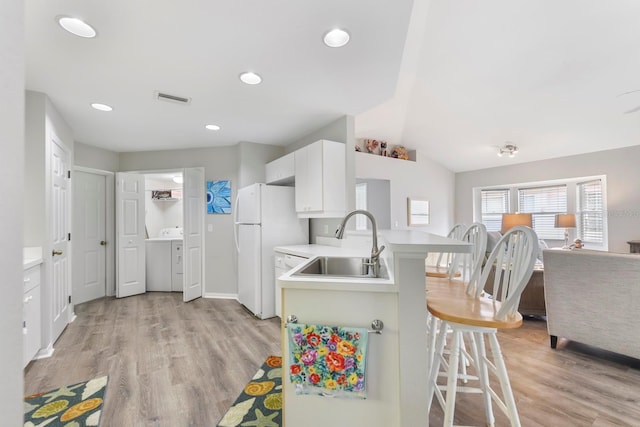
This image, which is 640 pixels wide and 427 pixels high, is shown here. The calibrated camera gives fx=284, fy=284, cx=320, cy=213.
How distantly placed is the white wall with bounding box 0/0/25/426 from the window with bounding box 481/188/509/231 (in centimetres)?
721

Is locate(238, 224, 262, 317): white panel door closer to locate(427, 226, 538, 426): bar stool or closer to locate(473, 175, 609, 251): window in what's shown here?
locate(427, 226, 538, 426): bar stool

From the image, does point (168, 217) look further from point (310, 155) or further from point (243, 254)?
point (310, 155)

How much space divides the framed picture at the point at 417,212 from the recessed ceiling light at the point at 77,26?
5.31 meters

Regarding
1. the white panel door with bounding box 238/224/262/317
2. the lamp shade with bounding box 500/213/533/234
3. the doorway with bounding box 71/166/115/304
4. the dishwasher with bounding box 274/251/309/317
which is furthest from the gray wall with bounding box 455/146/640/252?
the doorway with bounding box 71/166/115/304

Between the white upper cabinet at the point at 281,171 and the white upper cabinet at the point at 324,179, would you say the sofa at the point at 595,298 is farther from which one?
the white upper cabinet at the point at 281,171

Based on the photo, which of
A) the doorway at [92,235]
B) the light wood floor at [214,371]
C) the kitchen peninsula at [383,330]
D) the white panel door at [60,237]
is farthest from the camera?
Answer: the doorway at [92,235]

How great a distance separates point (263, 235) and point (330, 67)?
2012 mm

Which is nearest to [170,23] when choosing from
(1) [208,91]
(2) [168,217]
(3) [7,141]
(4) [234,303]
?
(1) [208,91]

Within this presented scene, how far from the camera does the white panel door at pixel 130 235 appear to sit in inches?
169

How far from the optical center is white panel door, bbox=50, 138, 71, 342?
8.97 feet

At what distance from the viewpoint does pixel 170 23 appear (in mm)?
1621

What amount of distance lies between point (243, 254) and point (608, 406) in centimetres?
345

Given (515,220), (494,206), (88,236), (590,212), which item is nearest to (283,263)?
(88,236)

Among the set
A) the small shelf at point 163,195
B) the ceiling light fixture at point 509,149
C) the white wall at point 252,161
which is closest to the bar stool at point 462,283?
the white wall at point 252,161
